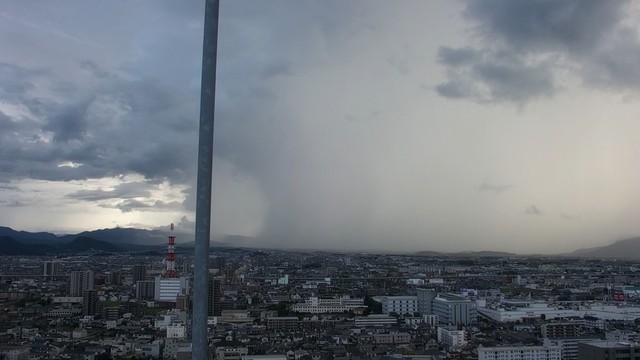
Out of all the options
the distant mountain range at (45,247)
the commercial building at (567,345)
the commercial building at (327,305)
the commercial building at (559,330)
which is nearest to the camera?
the commercial building at (567,345)

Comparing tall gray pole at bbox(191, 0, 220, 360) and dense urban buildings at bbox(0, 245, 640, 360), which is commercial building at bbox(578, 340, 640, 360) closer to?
dense urban buildings at bbox(0, 245, 640, 360)

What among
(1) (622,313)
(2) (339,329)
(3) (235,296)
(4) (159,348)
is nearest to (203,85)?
(4) (159,348)

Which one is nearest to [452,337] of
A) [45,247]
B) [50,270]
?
[50,270]

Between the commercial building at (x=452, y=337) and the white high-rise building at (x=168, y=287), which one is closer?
the commercial building at (x=452, y=337)

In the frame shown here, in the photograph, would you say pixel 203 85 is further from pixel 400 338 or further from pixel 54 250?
pixel 54 250

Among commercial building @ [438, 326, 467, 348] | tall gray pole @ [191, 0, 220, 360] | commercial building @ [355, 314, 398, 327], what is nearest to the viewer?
tall gray pole @ [191, 0, 220, 360]

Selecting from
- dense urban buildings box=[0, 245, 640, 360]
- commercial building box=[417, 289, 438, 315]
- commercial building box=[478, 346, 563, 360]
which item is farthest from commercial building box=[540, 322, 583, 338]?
commercial building box=[417, 289, 438, 315]

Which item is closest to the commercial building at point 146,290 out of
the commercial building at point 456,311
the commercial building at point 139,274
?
the commercial building at point 139,274

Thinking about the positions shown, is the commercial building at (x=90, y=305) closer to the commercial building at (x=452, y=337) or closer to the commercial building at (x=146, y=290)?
the commercial building at (x=146, y=290)
